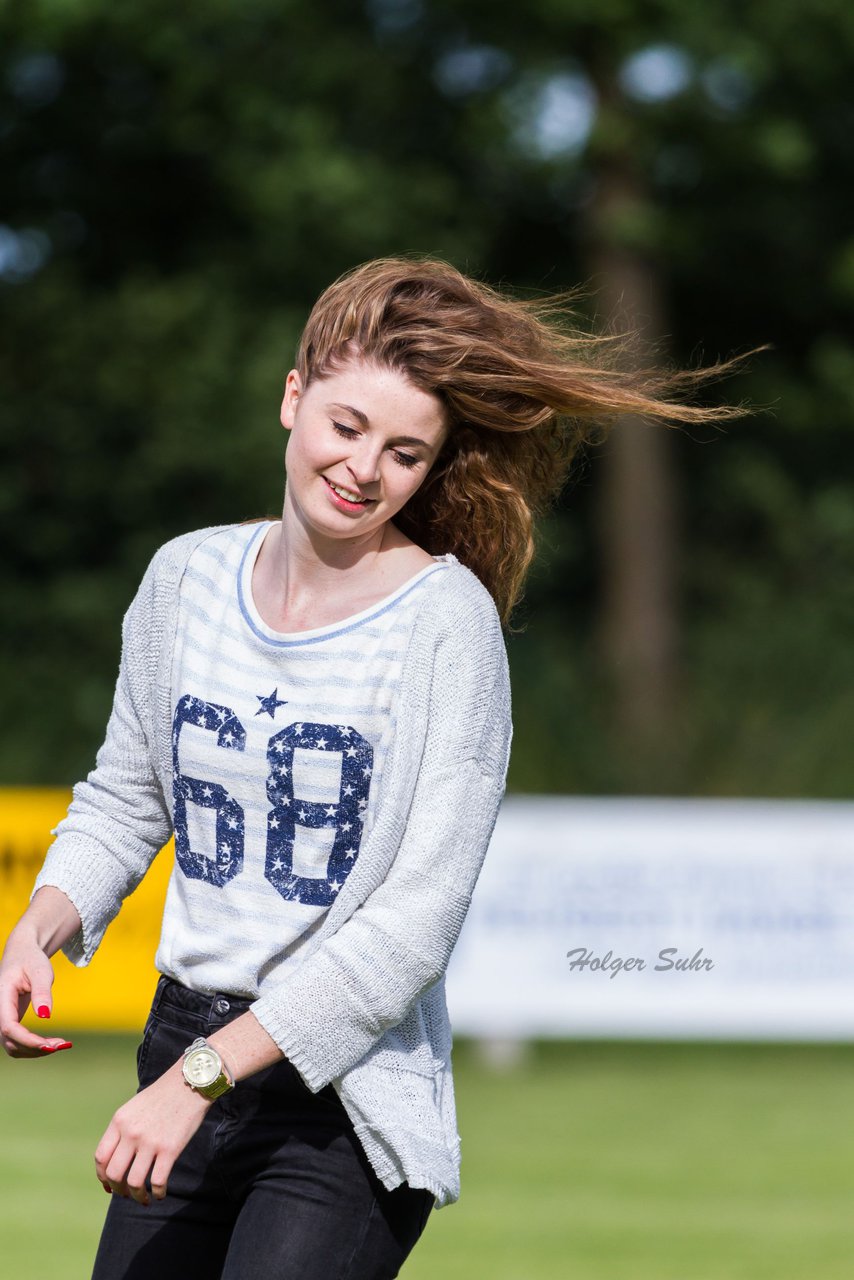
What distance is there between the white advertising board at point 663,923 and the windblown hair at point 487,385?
6542 mm

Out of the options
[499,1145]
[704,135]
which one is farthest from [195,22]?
[499,1145]

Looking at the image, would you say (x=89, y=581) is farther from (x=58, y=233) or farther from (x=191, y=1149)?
(x=191, y=1149)

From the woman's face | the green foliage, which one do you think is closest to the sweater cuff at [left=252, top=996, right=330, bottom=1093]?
the woman's face

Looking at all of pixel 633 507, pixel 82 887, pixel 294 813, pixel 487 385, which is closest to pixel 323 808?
pixel 294 813

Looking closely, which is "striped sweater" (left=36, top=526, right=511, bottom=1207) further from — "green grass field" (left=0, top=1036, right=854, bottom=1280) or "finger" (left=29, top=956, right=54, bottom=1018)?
"green grass field" (left=0, top=1036, right=854, bottom=1280)

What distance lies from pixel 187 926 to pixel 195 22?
1522 centimetres

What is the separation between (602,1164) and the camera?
7.48 m

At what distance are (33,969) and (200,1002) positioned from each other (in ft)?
0.75

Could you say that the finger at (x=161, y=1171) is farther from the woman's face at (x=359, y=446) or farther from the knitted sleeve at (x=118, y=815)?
the woman's face at (x=359, y=446)

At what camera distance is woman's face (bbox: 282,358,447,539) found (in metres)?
2.42

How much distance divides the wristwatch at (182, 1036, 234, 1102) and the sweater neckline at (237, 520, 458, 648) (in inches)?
21.7

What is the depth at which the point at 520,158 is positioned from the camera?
17391 mm

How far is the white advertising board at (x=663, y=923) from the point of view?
9.21 meters

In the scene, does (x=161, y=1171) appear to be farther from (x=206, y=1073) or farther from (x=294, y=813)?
(x=294, y=813)
